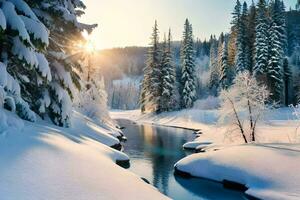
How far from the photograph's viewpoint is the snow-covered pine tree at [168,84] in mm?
68625

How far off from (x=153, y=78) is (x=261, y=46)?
2100 centimetres

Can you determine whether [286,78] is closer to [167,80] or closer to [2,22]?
[167,80]

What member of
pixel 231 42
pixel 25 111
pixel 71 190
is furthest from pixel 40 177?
pixel 231 42

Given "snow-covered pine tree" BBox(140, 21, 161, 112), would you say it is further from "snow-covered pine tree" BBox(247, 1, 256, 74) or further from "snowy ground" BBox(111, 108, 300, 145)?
"snow-covered pine tree" BBox(247, 1, 256, 74)

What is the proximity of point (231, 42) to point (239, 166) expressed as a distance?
55211 mm

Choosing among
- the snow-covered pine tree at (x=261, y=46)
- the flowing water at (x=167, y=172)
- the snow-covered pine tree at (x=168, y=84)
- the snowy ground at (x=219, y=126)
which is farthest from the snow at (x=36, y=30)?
the snow-covered pine tree at (x=168, y=84)

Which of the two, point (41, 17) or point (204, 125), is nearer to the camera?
point (41, 17)

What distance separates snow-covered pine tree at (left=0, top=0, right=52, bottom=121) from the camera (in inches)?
539

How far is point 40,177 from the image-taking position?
9.93 metres

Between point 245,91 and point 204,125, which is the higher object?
point 245,91

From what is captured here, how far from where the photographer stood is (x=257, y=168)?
2120cm

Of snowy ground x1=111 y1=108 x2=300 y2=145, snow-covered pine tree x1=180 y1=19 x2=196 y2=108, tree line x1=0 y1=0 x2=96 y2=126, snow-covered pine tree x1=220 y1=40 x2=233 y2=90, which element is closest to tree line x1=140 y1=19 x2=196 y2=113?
snow-covered pine tree x1=180 y1=19 x2=196 y2=108

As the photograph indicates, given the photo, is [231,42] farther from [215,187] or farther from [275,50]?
[215,187]

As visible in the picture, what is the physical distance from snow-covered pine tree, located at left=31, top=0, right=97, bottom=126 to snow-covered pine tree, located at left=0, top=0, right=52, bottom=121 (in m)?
1.58
